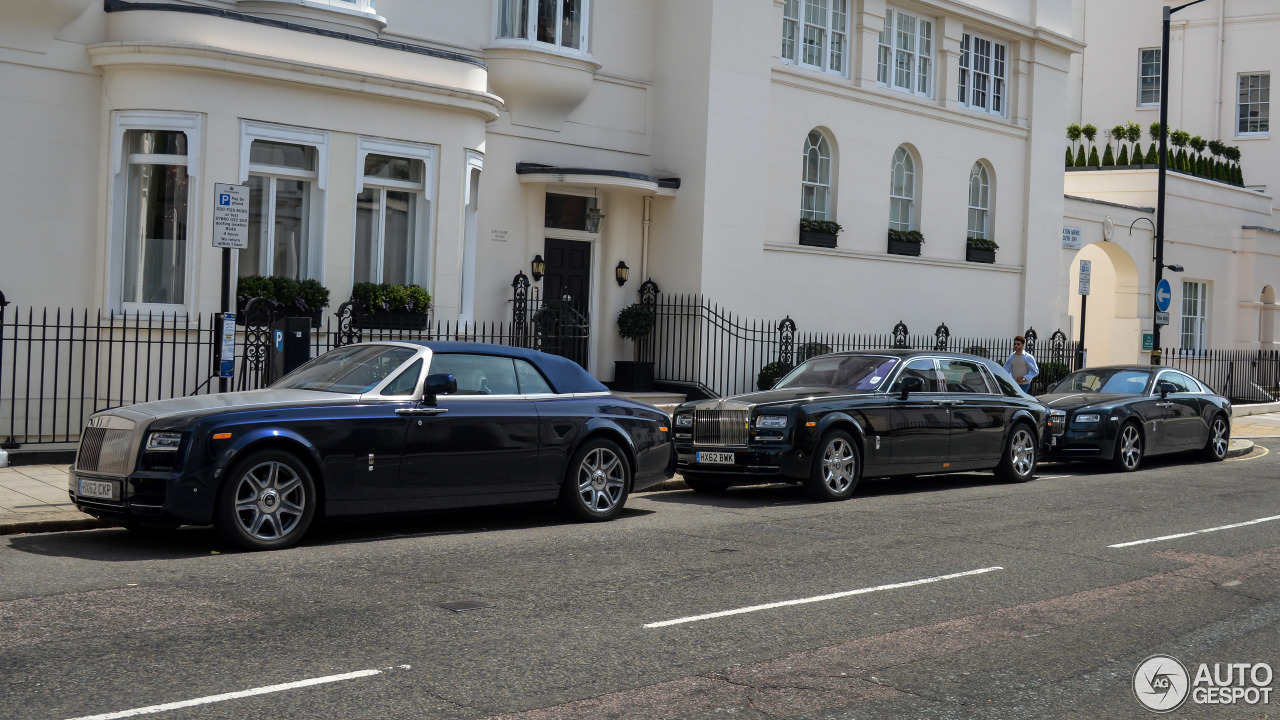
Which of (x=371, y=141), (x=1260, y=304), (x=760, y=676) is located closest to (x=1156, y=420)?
(x=371, y=141)

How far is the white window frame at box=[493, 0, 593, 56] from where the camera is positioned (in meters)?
18.8

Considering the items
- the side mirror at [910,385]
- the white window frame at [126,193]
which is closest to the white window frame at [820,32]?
the side mirror at [910,385]

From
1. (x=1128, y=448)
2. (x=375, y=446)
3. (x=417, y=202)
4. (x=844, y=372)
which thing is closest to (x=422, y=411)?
(x=375, y=446)

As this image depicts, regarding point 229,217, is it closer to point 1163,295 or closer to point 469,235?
point 469,235

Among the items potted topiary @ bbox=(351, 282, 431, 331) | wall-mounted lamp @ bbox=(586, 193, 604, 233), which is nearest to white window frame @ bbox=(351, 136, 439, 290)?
potted topiary @ bbox=(351, 282, 431, 331)

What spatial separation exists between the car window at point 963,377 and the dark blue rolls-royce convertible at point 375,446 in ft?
13.9

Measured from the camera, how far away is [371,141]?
53.0 ft

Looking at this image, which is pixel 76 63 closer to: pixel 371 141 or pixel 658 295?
pixel 371 141

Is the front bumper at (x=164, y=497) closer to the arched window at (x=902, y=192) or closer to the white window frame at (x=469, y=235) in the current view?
the white window frame at (x=469, y=235)

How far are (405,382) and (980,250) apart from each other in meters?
18.8

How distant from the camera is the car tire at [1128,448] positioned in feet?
55.0

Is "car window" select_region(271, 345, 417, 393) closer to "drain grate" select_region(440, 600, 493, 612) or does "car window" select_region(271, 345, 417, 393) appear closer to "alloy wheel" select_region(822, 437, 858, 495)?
"drain grate" select_region(440, 600, 493, 612)

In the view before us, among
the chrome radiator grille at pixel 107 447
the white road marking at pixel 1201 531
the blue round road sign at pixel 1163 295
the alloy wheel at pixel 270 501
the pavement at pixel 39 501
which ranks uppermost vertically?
the blue round road sign at pixel 1163 295

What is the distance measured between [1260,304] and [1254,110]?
7348 millimetres
